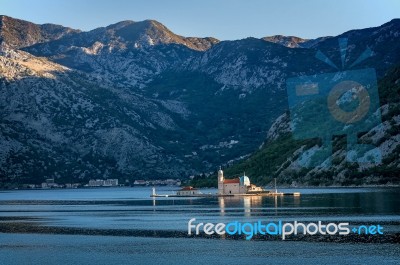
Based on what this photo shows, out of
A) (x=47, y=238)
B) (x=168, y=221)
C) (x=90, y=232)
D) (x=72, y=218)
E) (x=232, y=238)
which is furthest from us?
(x=72, y=218)

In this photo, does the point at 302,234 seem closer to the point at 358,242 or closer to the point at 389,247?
the point at 358,242

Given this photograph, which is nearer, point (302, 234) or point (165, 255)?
point (165, 255)

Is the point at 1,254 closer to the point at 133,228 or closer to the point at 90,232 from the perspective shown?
the point at 90,232

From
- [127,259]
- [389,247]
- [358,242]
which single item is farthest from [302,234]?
[127,259]

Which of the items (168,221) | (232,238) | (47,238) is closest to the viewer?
(232,238)

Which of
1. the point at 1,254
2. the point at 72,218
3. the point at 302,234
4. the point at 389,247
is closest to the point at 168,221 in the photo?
the point at 72,218

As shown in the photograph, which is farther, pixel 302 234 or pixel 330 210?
pixel 330 210

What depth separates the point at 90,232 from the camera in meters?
120

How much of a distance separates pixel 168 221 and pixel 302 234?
43.4 meters

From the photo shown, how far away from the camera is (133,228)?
125000mm

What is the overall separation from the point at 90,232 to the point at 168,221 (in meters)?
23.9

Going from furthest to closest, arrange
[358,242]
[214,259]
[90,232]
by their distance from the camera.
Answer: [90,232] → [358,242] → [214,259]

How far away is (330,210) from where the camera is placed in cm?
14525

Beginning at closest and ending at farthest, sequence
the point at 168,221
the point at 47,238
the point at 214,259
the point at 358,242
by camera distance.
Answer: the point at 214,259, the point at 358,242, the point at 47,238, the point at 168,221
